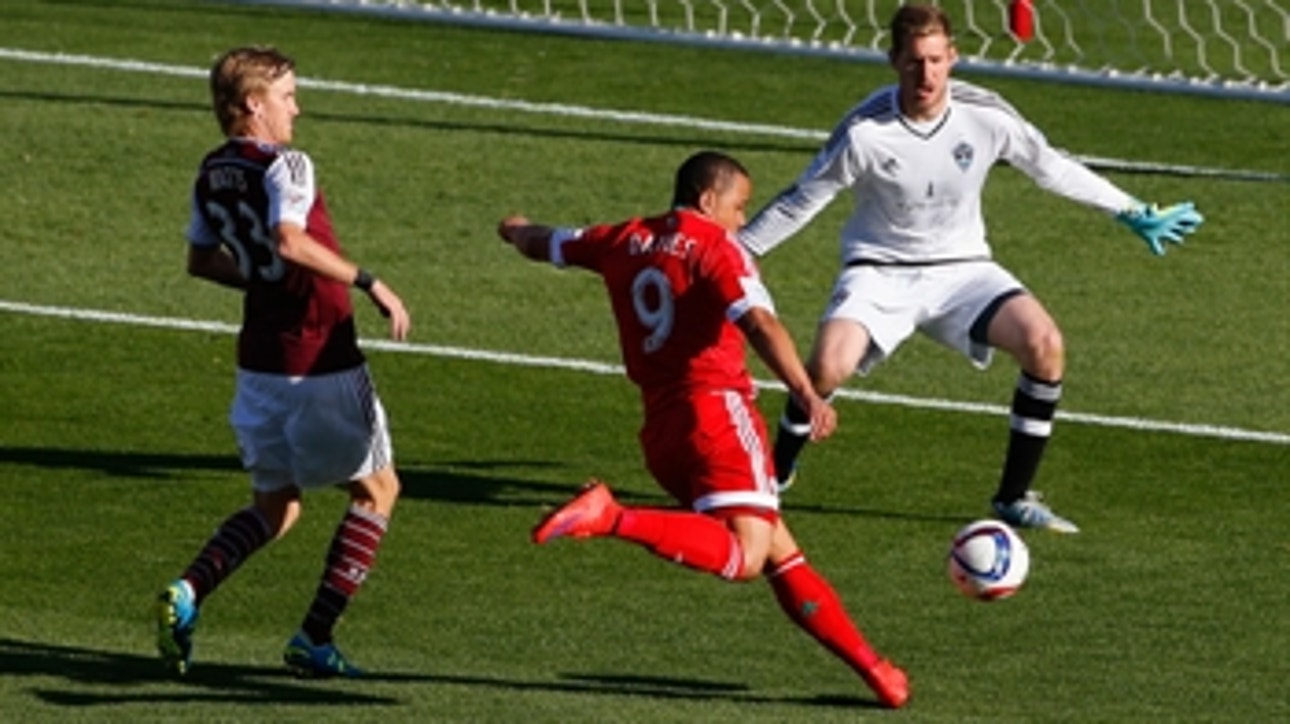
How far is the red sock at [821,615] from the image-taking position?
10398mm

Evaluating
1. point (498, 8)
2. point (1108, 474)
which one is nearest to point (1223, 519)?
point (1108, 474)

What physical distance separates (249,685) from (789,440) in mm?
3565

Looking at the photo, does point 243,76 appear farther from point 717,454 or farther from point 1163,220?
point 1163,220

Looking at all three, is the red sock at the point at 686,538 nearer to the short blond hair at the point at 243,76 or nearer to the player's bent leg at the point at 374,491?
the player's bent leg at the point at 374,491

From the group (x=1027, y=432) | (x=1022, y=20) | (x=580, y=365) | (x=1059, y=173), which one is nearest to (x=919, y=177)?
(x=1059, y=173)

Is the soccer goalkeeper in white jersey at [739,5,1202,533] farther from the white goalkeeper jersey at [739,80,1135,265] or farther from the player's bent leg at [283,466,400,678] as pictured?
the player's bent leg at [283,466,400,678]

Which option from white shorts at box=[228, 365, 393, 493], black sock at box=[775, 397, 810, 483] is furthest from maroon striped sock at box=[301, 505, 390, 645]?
black sock at box=[775, 397, 810, 483]

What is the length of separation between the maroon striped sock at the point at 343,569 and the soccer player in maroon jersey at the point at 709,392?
76 cm

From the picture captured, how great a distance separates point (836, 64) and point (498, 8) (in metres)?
2.54

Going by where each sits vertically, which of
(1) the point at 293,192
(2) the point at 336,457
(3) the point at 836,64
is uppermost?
(1) the point at 293,192

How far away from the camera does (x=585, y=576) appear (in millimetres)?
12281

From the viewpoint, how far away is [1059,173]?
13.3 m

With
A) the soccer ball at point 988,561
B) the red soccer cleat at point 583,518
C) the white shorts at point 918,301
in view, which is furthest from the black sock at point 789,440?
the red soccer cleat at point 583,518

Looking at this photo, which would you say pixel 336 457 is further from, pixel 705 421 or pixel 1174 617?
pixel 1174 617
